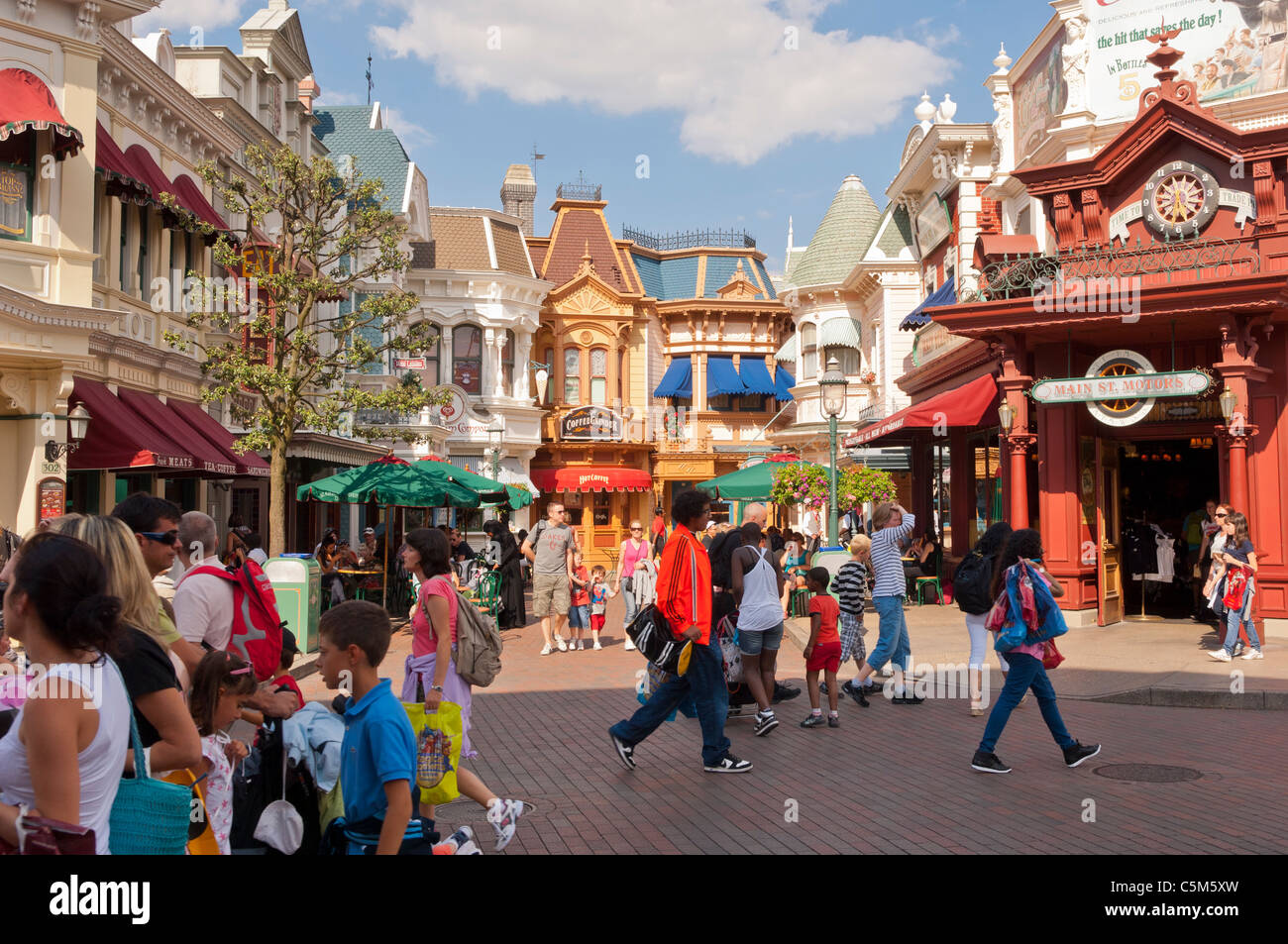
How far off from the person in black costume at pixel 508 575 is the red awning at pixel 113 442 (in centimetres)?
465

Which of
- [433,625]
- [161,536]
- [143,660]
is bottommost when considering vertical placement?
[433,625]

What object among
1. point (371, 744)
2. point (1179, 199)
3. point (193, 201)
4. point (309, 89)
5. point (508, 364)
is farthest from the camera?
point (508, 364)

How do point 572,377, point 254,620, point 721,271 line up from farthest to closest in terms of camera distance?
point 721,271 → point 572,377 → point 254,620

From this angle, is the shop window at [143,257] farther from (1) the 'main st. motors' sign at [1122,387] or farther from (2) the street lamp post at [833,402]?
(1) the 'main st. motors' sign at [1122,387]

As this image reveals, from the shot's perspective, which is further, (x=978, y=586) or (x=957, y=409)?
(x=957, y=409)

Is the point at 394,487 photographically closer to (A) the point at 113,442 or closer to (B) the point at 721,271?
(A) the point at 113,442

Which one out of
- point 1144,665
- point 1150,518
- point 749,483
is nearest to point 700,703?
point 1144,665

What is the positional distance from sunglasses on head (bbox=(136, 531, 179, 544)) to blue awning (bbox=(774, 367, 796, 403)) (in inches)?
1444

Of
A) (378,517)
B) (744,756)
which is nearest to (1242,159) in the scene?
(744,756)

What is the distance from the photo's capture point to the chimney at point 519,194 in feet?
141

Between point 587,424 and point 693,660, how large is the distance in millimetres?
31209

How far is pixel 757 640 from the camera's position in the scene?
373 inches

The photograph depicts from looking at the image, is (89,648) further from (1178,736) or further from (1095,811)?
(1178,736)

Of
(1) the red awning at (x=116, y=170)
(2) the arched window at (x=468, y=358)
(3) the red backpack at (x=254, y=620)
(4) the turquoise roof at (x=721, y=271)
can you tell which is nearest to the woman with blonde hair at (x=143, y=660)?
(3) the red backpack at (x=254, y=620)
